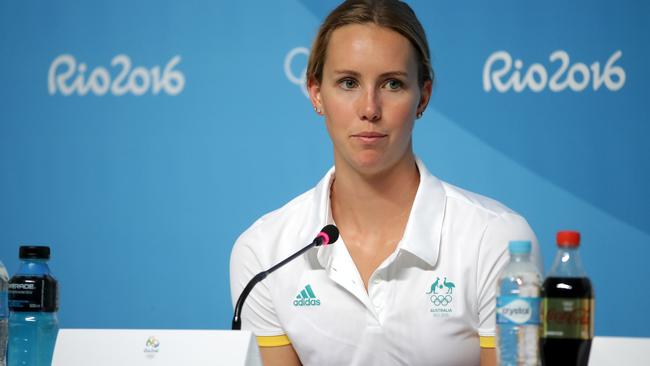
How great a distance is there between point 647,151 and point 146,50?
1675 mm

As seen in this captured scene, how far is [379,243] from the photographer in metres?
2.17

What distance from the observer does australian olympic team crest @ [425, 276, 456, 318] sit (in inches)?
79.4

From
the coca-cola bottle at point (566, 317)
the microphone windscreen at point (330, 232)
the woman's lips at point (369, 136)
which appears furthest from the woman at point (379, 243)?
the coca-cola bottle at point (566, 317)

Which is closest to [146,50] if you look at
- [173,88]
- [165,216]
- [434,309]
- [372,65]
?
[173,88]

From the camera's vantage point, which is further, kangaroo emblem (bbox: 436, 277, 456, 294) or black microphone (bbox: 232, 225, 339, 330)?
kangaroo emblem (bbox: 436, 277, 456, 294)

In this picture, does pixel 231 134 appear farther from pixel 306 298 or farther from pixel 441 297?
pixel 441 297

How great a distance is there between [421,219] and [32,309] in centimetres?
80

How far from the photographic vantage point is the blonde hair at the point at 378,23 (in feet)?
6.95

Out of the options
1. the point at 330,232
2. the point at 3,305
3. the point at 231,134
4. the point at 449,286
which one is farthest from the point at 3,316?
the point at 231,134

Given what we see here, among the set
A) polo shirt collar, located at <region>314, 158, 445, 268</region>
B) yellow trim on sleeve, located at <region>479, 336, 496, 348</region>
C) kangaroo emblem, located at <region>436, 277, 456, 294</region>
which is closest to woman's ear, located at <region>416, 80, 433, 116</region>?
polo shirt collar, located at <region>314, 158, 445, 268</region>

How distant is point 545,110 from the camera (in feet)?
10.5

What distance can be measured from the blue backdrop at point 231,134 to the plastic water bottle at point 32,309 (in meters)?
1.38

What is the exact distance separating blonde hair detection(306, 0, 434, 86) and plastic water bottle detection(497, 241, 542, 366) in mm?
792

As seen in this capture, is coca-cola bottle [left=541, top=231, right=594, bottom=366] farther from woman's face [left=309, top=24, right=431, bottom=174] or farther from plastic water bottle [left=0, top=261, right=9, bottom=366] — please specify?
plastic water bottle [left=0, top=261, right=9, bottom=366]
